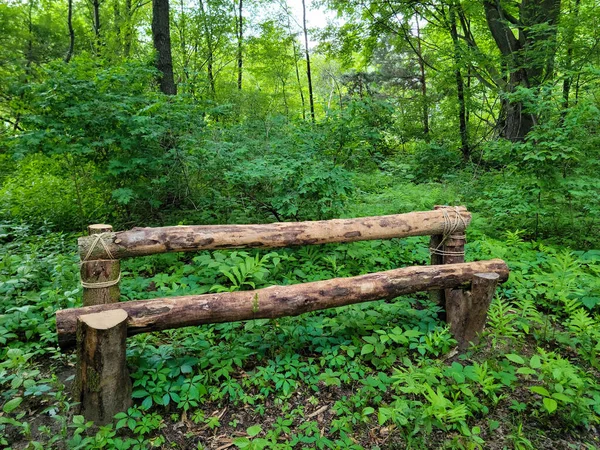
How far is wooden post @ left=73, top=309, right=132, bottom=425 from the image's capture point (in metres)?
2.04

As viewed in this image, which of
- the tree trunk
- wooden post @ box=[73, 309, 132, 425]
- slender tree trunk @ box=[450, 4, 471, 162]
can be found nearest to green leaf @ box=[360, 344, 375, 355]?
wooden post @ box=[73, 309, 132, 425]

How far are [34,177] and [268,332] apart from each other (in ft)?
25.3

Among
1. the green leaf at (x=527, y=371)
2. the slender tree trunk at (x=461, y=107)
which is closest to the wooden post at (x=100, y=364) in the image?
the green leaf at (x=527, y=371)

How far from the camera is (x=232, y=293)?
2.55m

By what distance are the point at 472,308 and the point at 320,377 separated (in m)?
1.51

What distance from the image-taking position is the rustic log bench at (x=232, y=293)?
2102 mm

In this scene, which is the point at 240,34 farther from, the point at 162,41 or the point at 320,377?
the point at 320,377

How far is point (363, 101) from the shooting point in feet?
15.1

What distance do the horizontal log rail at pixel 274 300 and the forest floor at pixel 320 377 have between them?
331mm

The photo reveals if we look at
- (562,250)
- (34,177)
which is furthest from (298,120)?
(34,177)

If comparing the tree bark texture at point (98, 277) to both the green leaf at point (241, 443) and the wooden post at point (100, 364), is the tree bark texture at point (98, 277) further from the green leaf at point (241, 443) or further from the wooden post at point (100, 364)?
the green leaf at point (241, 443)

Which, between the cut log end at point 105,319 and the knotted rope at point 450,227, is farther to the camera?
the knotted rope at point 450,227

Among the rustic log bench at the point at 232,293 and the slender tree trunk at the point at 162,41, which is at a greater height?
the slender tree trunk at the point at 162,41

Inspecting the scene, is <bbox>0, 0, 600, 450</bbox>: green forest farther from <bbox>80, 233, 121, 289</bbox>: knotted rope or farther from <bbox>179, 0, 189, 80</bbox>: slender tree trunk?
<bbox>179, 0, 189, 80</bbox>: slender tree trunk
